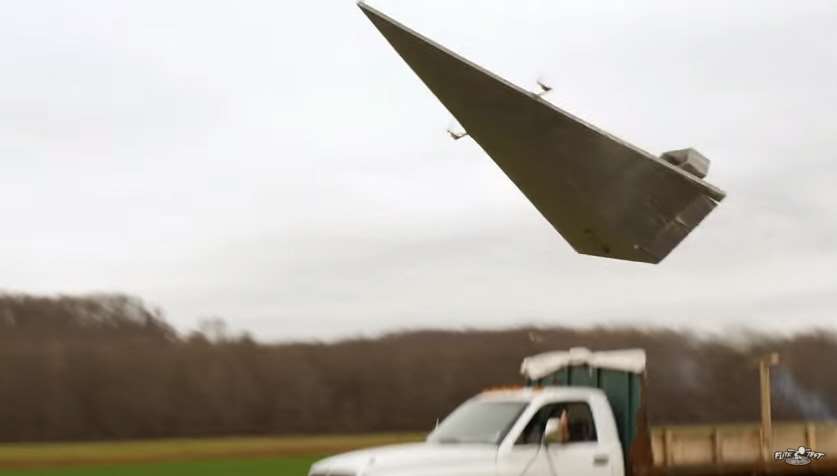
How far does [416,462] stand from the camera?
386 inches

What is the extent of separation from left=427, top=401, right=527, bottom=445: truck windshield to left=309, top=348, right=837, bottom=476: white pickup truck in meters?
Answer: 0.01

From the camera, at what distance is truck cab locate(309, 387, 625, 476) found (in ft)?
32.3

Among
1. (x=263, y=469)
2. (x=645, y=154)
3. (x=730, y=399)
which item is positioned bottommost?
(x=263, y=469)

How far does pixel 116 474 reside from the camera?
941 inches

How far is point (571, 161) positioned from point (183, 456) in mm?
19432

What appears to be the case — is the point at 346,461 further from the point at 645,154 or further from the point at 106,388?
the point at 106,388

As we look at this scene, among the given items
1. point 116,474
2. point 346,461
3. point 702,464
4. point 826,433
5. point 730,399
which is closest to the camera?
point 346,461

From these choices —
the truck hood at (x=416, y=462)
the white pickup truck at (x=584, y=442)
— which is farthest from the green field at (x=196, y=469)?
the truck hood at (x=416, y=462)

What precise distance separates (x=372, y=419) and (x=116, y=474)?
8534 mm

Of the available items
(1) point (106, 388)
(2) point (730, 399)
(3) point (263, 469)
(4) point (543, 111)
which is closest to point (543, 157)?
(4) point (543, 111)

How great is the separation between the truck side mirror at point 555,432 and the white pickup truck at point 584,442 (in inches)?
0.5

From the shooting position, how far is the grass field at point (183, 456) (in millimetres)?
24750
